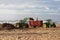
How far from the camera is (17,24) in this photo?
28.5 metres

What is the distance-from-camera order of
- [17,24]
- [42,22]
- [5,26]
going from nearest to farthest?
[5,26]
[17,24]
[42,22]

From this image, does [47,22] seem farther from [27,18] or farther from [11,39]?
[11,39]

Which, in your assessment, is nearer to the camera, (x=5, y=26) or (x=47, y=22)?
(x=5, y=26)

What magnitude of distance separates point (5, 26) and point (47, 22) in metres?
6.38

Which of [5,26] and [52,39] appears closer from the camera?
[52,39]

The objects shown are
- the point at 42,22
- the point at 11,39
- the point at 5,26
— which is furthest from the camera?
the point at 42,22

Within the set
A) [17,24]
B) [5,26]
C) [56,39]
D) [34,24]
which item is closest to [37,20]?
[34,24]

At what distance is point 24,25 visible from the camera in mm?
28750

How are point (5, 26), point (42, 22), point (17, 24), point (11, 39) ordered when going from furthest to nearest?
point (42, 22) < point (17, 24) < point (5, 26) < point (11, 39)

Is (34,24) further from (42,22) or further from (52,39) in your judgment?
(52,39)

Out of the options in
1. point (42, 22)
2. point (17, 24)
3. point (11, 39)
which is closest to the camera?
point (11, 39)

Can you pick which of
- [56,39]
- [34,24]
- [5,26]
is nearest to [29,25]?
[34,24]

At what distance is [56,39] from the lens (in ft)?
50.5

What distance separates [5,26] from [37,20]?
5060 mm
